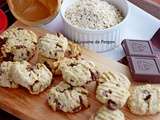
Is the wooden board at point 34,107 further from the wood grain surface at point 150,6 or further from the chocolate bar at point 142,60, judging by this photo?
the wood grain surface at point 150,6

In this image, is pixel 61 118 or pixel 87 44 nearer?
pixel 61 118

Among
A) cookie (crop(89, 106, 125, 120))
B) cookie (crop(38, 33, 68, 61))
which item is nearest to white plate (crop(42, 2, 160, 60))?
cookie (crop(38, 33, 68, 61))

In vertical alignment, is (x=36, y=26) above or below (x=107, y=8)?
below

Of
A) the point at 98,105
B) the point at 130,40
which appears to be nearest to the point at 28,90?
the point at 98,105

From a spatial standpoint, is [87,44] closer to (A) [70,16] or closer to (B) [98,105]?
(A) [70,16]

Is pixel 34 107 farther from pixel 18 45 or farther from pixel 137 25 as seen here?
pixel 137 25

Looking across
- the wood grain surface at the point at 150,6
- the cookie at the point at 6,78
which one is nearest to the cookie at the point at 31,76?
the cookie at the point at 6,78

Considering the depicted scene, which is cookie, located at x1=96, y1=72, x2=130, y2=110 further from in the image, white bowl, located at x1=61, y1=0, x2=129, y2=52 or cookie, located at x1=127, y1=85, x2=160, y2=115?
white bowl, located at x1=61, y1=0, x2=129, y2=52

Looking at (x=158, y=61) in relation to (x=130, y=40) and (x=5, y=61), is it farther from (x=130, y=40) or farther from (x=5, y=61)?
(x=5, y=61)
